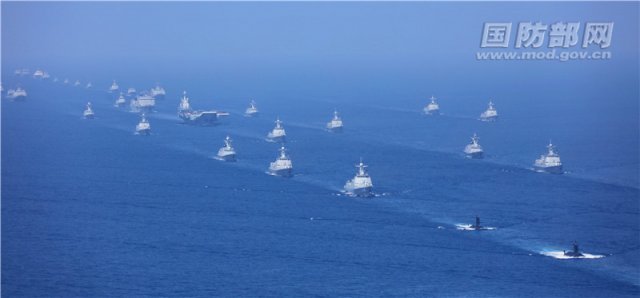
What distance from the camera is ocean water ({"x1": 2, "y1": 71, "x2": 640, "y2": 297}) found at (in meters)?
98.4

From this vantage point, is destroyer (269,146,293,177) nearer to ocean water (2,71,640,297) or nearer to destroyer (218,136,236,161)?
ocean water (2,71,640,297)

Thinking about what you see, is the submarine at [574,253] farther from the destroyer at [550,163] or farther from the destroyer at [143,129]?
the destroyer at [143,129]

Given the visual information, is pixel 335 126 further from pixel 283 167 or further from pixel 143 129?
pixel 283 167

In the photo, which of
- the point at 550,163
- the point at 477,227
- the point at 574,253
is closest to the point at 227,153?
the point at 550,163

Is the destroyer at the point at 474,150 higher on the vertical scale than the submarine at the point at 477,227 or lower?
higher

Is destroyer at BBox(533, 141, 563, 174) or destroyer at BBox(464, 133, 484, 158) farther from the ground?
destroyer at BBox(464, 133, 484, 158)

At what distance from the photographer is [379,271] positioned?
332ft

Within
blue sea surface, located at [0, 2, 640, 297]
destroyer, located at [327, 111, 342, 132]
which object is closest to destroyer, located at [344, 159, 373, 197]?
blue sea surface, located at [0, 2, 640, 297]

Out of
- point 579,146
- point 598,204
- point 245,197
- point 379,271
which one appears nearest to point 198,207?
point 245,197

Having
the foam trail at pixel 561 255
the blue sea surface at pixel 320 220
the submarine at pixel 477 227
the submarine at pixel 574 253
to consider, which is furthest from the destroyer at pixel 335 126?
the submarine at pixel 574 253

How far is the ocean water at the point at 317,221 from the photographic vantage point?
9838 cm

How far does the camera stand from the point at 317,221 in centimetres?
12025

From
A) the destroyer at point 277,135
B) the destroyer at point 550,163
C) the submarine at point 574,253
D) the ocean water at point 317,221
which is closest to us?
the ocean water at point 317,221

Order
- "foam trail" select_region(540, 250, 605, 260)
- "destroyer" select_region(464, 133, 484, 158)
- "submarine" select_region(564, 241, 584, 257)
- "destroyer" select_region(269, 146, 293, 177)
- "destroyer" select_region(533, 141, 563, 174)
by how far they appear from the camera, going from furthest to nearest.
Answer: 1. "destroyer" select_region(464, 133, 484, 158)
2. "destroyer" select_region(269, 146, 293, 177)
3. "destroyer" select_region(533, 141, 563, 174)
4. "submarine" select_region(564, 241, 584, 257)
5. "foam trail" select_region(540, 250, 605, 260)
